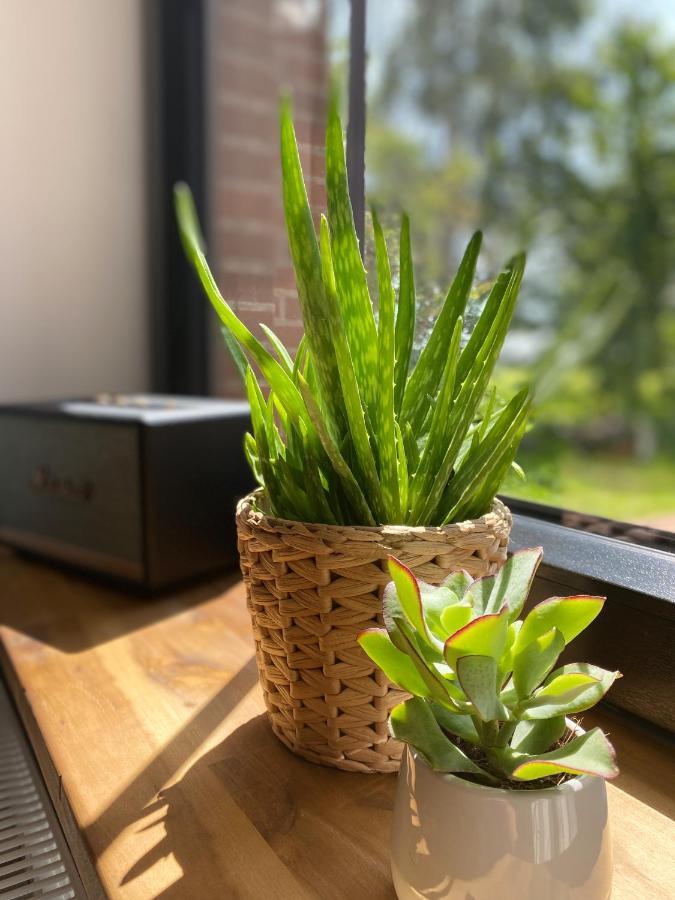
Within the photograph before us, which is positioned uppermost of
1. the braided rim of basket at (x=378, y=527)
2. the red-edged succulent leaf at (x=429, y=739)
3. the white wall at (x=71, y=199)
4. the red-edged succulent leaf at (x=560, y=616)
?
the white wall at (x=71, y=199)

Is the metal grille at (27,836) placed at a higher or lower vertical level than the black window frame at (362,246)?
lower

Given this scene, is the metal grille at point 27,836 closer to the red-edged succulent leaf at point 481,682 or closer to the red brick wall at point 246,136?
the red-edged succulent leaf at point 481,682

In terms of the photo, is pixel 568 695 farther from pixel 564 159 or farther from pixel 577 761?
pixel 564 159

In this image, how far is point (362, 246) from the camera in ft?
2.11

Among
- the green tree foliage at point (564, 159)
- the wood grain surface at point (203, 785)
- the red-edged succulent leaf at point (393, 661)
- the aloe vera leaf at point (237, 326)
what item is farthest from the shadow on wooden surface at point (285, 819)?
the green tree foliage at point (564, 159)

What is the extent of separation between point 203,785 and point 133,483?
0.36 m

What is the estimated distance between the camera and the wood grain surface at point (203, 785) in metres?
0.36

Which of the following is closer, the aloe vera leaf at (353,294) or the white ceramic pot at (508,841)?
the white ceramic pot at (508,841)

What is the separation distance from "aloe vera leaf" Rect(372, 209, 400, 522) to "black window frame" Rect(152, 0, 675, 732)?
0.19 metres

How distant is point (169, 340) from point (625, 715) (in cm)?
91

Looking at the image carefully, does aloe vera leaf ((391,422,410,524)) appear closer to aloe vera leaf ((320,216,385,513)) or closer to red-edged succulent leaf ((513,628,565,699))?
aloe vera leaf ((320,216,385,513))

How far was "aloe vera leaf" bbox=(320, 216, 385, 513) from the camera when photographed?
35 centimetres

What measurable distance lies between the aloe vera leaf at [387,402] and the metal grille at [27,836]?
320 millimetres

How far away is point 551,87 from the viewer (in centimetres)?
564
